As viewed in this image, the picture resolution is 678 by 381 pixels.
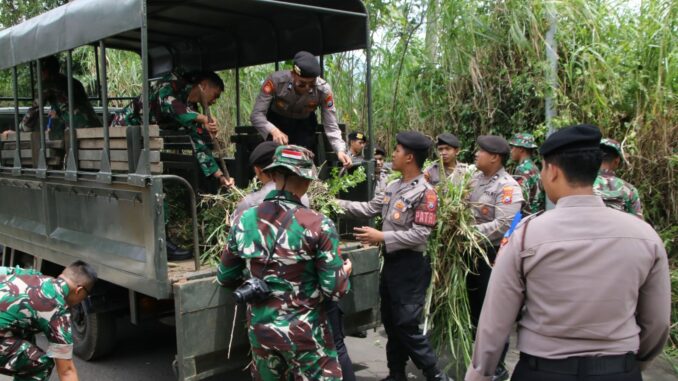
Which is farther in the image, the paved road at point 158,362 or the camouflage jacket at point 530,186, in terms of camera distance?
the camouflage jacket at point 530,186

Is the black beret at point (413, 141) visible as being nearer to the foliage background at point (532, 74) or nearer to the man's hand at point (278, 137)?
the man's hand at point (278, 137)

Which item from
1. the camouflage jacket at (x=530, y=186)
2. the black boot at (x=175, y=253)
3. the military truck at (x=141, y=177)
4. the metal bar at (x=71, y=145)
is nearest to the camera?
the military truck at (x=141, y=177)

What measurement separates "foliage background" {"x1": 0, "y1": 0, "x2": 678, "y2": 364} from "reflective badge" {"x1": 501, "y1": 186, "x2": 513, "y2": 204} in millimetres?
1538

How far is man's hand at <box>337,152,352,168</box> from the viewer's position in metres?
4.28

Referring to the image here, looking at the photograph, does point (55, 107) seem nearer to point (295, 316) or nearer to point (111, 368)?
point (111, 368)

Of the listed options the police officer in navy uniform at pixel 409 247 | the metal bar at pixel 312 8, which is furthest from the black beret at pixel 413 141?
the metal bar at pixel 312 8

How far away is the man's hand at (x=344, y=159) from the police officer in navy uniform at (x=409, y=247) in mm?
530

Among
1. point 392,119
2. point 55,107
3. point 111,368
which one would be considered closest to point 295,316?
point 111,368

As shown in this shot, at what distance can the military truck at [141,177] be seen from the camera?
A: 3.17 meters

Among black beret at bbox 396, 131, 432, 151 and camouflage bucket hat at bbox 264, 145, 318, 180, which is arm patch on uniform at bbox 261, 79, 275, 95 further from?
camouflage bucket hat at bbox 264, 145, 318, 180

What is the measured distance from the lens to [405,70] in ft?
25.6

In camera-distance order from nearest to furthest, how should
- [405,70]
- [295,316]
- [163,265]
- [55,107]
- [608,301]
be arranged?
1. [608,301]
2. [295,316]
3. [163,265]
4. [55,107]
5. [405,70]

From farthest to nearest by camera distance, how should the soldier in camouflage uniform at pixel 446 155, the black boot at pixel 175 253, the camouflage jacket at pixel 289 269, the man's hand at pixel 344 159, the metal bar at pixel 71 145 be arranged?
the soldier in camouflage uniform at pixel 446 155, the man's hand at pixel 344 159, the metal bar at pixel 71 145, the black boot at pixel 175 253, the camouflage jacket at pixel 289 269

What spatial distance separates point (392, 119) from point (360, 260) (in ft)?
14.1
